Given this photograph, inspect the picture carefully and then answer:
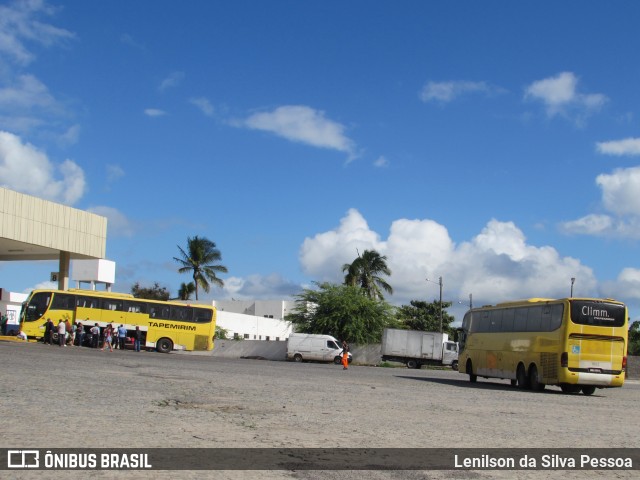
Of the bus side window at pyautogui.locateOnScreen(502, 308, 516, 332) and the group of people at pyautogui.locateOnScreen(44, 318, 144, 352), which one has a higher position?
the bus side window at pyautogui.locateOnScreen(502, 308, 516, 332)

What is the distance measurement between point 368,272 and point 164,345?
3348 cm

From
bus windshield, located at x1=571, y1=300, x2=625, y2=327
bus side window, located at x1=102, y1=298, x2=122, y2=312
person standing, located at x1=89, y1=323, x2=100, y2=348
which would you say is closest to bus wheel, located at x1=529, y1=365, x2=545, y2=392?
bus windshield, located at x1=571, y1=300, x2=625, y2=327

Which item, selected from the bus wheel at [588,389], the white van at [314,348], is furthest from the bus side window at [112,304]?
the bus wheel at [588,389]

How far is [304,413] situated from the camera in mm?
13539

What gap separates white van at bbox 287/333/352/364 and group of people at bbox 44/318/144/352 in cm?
1212

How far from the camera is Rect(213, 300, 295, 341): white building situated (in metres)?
76.9

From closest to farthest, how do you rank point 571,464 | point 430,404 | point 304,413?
point 571,464, point 304,413, point 430,404

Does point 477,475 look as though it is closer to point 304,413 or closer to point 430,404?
point 304,413

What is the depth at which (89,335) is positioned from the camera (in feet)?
157

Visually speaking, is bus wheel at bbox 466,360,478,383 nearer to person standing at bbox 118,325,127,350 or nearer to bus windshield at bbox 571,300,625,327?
bus windshield at bbox 571,300,625,327

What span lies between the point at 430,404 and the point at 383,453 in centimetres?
818

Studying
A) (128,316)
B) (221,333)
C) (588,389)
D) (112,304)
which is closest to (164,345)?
(128,316)

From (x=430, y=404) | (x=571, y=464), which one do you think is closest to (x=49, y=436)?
(x=571, y=464)

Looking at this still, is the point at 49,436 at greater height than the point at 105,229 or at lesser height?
lesser
